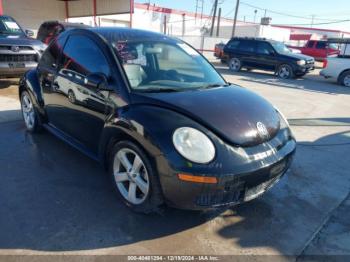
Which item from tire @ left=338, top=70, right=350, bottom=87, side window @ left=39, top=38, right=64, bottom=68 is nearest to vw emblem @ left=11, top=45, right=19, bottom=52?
side window @ left=39, top=38, right=64, bottom=68

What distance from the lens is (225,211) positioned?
3186 millimetres

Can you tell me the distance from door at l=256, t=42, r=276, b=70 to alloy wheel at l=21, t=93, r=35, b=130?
1293 cm

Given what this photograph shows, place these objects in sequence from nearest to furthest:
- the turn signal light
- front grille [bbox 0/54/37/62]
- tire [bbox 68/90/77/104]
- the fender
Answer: the turn signal light
the fender
tire [bbox 68/90/77/104]
front grille [bbox 0/54/37/62]

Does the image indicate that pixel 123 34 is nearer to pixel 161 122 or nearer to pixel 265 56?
pixel 161 122

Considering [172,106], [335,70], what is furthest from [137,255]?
[335,70]

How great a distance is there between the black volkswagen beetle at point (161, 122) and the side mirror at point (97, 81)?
1 centimetres

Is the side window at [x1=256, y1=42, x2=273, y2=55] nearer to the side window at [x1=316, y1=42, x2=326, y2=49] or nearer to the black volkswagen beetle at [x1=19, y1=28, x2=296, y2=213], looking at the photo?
the side window at [x1=316, y1=42, x2=326, y2=49]

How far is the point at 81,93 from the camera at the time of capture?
354 centimetres

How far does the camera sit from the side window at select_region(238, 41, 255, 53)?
54.1ft

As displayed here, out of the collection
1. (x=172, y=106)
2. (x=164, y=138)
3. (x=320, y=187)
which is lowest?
(x=320, y=187)

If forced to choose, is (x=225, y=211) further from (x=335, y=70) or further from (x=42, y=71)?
(x=335, y=70)

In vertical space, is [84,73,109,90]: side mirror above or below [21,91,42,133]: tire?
above

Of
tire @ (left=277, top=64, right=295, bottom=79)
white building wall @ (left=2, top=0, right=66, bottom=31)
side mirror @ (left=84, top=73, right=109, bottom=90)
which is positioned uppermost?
white building wall @ (left=2, top=0, right=66, bottom=31)

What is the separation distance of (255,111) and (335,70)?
12567 millimetres
